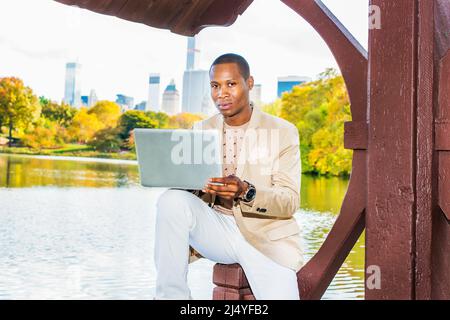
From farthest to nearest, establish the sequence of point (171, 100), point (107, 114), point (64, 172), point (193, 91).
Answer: point (171, 100) → point (107, 114) → point (193, 91) → point (64, 172)

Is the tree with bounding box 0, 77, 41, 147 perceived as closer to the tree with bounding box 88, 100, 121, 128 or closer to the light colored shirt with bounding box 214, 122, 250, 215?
the tree with bounding box 88, 100, 121, 128

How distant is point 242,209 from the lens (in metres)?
1.70

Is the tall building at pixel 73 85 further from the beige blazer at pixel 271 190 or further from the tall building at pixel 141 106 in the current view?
the beige blazer at pixel 271 190

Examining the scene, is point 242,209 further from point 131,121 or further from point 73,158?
point 73,158

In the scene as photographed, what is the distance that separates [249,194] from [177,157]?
24 cm

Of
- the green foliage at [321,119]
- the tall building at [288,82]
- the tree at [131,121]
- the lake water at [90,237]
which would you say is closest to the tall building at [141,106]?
the tree at [131,121]

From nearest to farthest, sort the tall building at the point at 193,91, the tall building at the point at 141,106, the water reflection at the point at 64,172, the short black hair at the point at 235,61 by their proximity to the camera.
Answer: the short black hair at the point at 235,61 → the water reflection at the point at 64,172 → the tall building at the point at 193,91 → the tall building at the point at 141,106

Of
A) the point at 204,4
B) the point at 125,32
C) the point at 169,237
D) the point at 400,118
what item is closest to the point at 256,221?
the point at 169,237

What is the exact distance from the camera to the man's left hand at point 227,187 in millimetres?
1586

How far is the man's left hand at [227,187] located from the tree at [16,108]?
29.3 m

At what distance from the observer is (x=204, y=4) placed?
2.16 meters

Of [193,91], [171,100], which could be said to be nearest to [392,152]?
[193,91]

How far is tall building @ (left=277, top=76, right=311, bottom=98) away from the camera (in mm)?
28483
